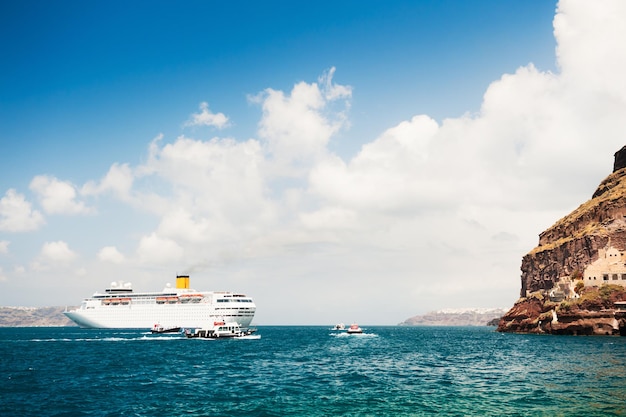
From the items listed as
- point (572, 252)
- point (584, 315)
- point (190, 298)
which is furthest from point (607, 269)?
point (190, 298)

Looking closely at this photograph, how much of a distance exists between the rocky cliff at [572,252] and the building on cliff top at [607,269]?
10.4 feet

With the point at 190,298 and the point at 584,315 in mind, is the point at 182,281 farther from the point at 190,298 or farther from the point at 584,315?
the point at 584,315

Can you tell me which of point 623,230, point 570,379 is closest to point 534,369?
point 570,379

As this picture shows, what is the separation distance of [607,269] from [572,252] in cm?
1861

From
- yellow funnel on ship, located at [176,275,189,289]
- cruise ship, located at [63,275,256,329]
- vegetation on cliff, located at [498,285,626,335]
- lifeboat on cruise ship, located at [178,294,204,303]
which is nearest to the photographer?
vegetation on cliff, located at [498,285,626,335]

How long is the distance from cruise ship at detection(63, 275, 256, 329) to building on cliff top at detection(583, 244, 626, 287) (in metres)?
110

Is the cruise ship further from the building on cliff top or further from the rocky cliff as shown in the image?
the building on cliff top

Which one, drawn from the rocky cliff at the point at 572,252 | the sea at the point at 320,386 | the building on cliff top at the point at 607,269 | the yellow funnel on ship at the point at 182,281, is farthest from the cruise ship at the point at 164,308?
the building on cliff top at the point at 607,269

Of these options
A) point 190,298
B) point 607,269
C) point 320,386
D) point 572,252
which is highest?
point 572,252

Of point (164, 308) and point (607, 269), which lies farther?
point (164, 308)

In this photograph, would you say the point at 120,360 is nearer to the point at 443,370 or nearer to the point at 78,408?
the point at 78,408

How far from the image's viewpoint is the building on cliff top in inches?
4663

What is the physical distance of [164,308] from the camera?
181 meters

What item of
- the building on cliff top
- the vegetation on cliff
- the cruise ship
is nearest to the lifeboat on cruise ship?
the cruise ship
